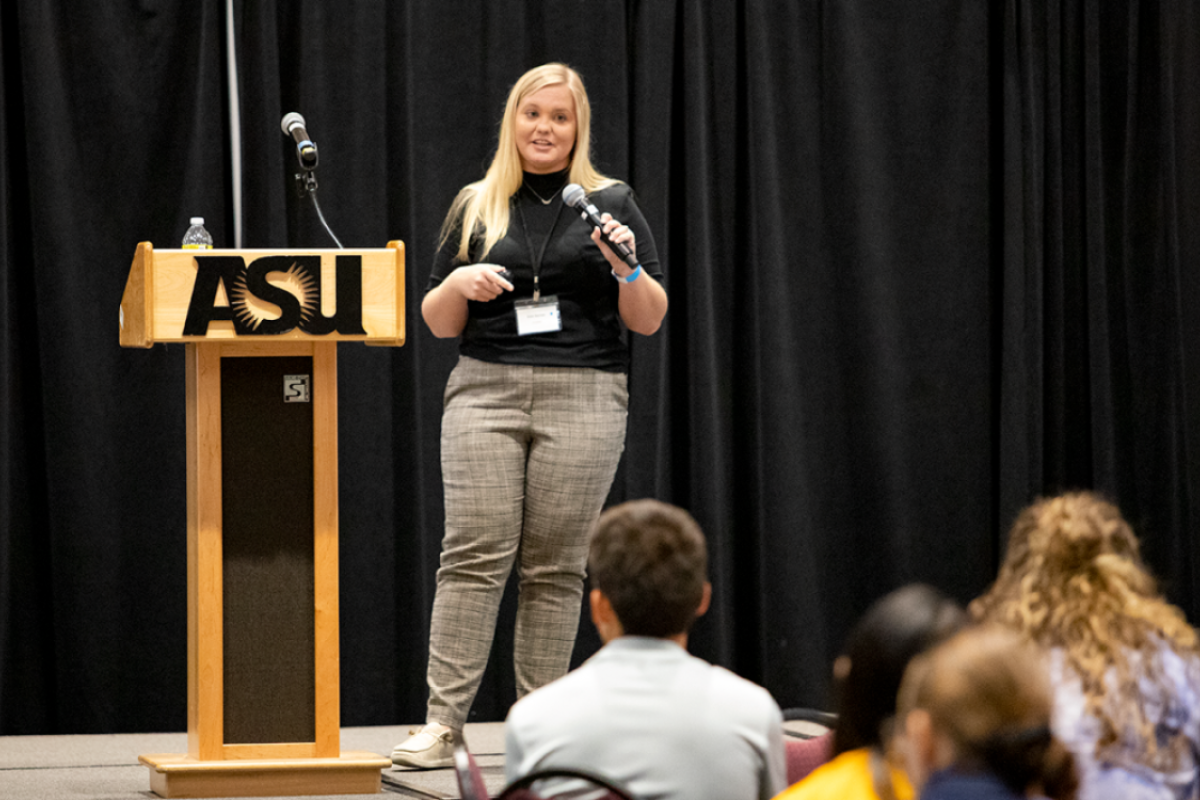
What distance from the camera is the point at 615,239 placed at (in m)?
2.79

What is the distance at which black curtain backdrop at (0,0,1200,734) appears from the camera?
394cm

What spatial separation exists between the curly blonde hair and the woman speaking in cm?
137

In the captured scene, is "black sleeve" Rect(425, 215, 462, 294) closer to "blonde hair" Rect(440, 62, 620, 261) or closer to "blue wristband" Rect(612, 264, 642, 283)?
"blonde hair" Rect(440, 62, 620, 261)

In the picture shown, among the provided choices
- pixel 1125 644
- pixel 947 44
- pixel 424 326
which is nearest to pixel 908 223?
pixel 947 44

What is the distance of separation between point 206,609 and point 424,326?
164 cm

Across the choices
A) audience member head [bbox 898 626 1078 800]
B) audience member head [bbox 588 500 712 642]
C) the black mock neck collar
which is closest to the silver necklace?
the black mock neck collar

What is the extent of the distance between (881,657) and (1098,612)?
1.41 feet

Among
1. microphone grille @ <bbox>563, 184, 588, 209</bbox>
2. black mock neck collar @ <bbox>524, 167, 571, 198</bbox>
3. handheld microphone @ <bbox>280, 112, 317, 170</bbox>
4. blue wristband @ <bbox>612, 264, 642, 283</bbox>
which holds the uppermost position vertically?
handheld microphone @ <bbox>280, 112, 317, 170</bbox>

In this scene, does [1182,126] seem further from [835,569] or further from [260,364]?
[260,364]

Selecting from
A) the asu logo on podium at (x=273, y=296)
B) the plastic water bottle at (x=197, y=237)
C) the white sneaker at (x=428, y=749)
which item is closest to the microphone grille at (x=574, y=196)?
the asu logo on podium at (x=273, y=296)

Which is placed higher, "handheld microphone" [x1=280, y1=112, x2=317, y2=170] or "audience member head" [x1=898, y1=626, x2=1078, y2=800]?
"handheld microphone" [x1=280, y1=112, x2=317, y2=170]

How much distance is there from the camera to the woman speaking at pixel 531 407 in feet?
9.75

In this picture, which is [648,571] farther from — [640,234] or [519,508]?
[640,234]

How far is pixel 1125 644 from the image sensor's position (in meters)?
1.58
